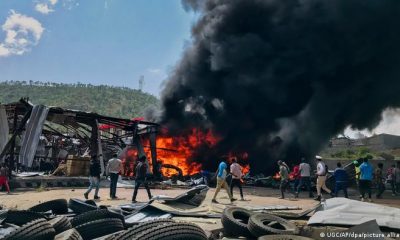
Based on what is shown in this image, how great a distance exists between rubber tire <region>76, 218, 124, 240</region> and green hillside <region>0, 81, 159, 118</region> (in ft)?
265

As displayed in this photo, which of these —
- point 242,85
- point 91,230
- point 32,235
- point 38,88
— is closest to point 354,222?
point 91,230

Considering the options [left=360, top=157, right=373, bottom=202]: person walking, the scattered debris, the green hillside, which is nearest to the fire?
[left=360, top=157, right=373, bottom=202]: person walking

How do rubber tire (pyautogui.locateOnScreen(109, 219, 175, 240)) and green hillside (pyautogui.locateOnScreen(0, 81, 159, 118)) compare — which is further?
green hillside (pyautogui.locateOnScreen(0, 81, 159, 118))

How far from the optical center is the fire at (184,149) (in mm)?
26516

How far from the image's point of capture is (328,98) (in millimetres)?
26688

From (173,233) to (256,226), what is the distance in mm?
2070

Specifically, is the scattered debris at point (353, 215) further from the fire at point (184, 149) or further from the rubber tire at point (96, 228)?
the fire at point (184, 149)

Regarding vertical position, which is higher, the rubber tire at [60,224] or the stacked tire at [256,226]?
the rubber tire at [60,224]

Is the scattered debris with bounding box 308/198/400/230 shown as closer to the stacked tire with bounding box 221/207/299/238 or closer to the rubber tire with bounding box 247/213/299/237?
the rubber tire with bounding box 247/213/299/237

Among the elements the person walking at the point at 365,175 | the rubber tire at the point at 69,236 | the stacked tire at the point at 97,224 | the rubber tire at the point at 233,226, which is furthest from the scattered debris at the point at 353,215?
the person walking at the point at 365,175

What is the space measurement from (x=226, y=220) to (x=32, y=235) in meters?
3.45

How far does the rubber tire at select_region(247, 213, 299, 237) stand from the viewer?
6.70m

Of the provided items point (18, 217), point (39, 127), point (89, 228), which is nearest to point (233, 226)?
point (89, 228)

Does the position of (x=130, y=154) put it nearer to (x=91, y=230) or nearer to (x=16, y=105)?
(x=16, y=105)
